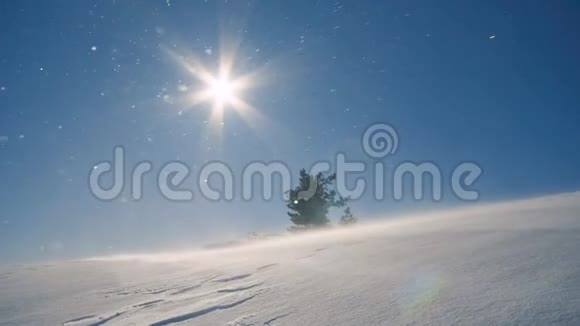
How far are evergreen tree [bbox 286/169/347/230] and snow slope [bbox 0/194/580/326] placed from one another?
21231 mm

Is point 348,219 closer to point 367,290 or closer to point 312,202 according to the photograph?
point 312,202

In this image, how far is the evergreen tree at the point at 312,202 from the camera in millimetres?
25781

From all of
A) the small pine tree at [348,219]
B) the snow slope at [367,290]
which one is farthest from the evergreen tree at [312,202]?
the snow slope at [367,290]

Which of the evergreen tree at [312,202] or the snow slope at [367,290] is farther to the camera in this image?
the evergreen tree at [312,202]

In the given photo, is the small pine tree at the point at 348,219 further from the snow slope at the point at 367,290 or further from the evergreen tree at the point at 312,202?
the snow slope at the point at 367,290

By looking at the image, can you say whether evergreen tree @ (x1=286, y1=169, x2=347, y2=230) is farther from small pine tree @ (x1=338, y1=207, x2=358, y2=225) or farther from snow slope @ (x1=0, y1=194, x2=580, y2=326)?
snow slope @ (x1=0, y1=194, x2=580, y2=326)

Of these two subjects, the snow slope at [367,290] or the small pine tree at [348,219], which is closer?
the snow slope at [367,290]

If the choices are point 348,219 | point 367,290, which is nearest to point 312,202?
point 348,219

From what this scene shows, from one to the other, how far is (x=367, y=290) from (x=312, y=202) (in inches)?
940

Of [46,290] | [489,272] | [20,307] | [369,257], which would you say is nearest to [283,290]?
[369,257]

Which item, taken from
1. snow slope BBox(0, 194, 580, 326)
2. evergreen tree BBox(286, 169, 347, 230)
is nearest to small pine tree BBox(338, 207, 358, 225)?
evergreen tree BBox(286, 169, 347, 230)

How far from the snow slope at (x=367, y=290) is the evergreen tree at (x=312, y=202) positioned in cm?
2123

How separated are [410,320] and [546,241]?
214 centimetres

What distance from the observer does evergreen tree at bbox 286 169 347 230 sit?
25781mm
